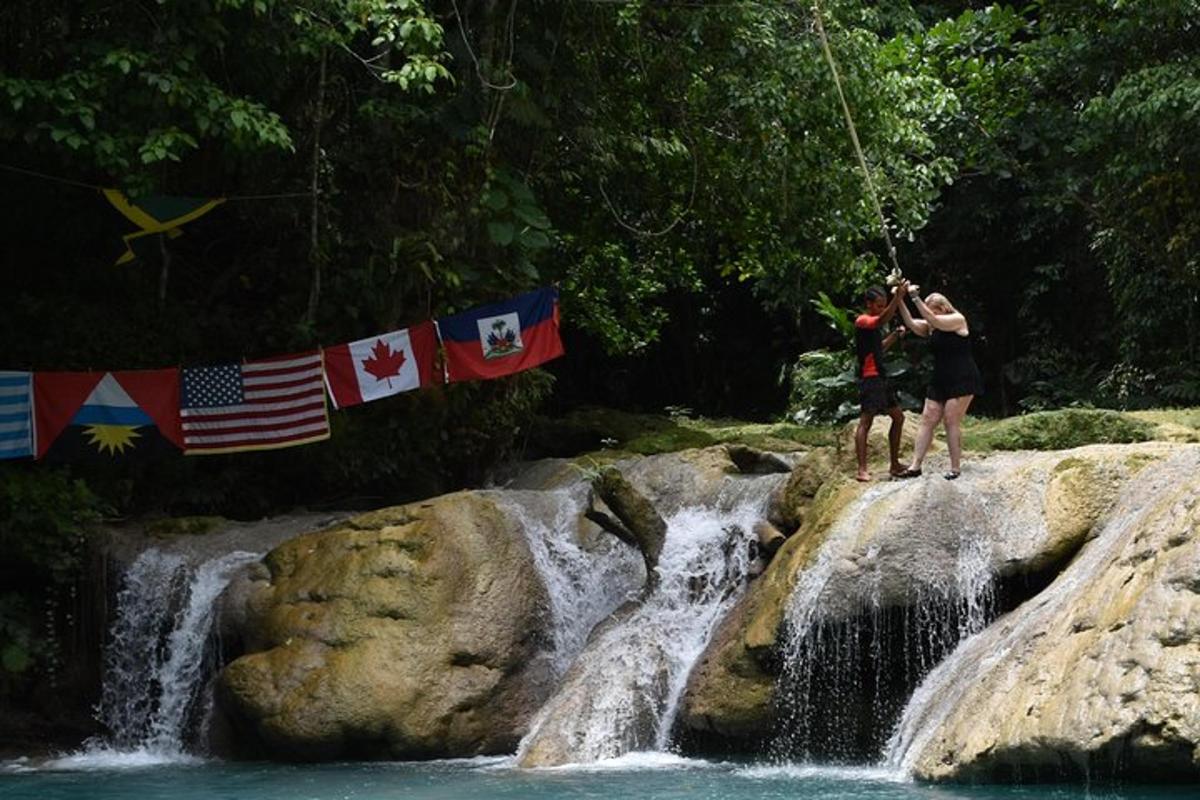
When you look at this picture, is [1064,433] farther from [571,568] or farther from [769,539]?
[571,568]

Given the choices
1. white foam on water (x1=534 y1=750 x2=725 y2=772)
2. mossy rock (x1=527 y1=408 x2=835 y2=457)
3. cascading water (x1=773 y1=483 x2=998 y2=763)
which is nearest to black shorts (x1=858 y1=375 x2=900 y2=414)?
cascading water (x1=773 y1=483 x2=998 y2=763)

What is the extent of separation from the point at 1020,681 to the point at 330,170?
9160 mm

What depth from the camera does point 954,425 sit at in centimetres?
1254

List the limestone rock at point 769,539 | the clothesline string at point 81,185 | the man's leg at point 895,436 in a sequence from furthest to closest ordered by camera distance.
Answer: the clothesline string at point 81,185, the limestone rock at point 769,539, the man's leg at point 895,436

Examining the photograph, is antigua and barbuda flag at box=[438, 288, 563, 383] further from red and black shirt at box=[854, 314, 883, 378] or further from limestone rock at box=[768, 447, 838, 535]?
red and black shirt at box=[854, 314, 883, 378]

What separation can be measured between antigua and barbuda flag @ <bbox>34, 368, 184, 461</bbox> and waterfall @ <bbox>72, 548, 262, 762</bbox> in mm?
1212

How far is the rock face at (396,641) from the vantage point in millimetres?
12641

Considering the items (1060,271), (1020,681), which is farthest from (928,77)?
(1020,681)

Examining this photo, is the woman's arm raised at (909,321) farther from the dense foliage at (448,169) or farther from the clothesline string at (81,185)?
the clothesline string at (81,185)

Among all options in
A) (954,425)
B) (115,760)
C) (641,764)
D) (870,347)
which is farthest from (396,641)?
(954,425)

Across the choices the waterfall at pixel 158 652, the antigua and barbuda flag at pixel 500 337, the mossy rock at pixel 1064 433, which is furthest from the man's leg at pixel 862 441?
the waterfall at pixel 158 652

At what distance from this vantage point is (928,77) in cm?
1939

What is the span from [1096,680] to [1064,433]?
5.32 m

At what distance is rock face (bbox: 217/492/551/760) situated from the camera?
12641 mm
